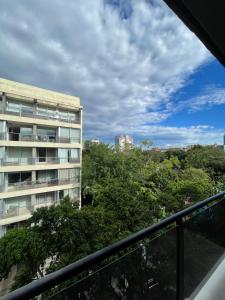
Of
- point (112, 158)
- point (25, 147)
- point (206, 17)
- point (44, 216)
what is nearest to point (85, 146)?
point (112, 158)

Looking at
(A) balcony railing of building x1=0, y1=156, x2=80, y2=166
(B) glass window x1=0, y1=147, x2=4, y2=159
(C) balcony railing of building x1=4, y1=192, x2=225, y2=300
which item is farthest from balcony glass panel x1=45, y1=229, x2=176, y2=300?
(B) glass window x1=0, y1=147, x2=4, y2=159

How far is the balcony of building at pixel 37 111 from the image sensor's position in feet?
46.5

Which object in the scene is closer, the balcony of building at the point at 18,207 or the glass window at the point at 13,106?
the balcony of building at the point at 18,207

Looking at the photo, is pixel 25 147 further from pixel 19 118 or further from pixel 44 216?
pixel 44 216

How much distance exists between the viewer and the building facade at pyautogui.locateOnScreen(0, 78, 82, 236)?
45.9ft

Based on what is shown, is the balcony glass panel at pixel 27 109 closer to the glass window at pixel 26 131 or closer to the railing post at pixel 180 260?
the glass window at pixel 26 131

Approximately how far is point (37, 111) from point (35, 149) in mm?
2537

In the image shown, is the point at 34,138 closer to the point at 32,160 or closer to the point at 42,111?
the point at 32,160

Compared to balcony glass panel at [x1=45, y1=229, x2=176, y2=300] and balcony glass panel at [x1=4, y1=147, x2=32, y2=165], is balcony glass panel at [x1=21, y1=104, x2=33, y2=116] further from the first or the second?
balcony glass panel at [x1=45, y1=229, x2=176, y2=300]

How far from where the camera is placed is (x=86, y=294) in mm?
669

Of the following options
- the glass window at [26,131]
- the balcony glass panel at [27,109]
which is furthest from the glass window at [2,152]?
the balcony glass panel at [27,109]

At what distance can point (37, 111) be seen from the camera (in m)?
15.4

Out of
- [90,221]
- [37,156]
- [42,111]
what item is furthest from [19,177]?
[90,221]

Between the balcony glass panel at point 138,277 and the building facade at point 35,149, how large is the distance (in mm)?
14150
